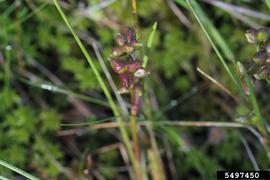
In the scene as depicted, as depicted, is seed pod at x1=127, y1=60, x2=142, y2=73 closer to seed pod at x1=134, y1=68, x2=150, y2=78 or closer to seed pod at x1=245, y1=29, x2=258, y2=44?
seed pod at x1=134, y1=68, x2=150, y2=78

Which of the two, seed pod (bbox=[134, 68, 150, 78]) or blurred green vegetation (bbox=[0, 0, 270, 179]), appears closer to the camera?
seed pod (bbox=[134, 68, 150, 78])

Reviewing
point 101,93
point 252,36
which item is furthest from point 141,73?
point 101,93

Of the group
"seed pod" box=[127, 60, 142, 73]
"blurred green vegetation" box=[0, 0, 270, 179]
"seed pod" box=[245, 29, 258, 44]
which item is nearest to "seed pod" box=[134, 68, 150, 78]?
"seed pod" box=[127, 60, 142, 73]

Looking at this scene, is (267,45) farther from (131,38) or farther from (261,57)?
(131,38)

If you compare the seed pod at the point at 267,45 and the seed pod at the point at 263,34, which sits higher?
the seed pod at the point at 263,34

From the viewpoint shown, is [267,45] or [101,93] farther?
[101,93]

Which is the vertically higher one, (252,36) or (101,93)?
(101,93)

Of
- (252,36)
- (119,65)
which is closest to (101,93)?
(119,65)

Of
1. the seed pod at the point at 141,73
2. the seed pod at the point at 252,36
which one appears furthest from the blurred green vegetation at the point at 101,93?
the seed pod at the point at 252,36

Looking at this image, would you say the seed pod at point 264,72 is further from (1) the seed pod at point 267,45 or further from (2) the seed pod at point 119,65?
(2) the seed pod at point 119,65
